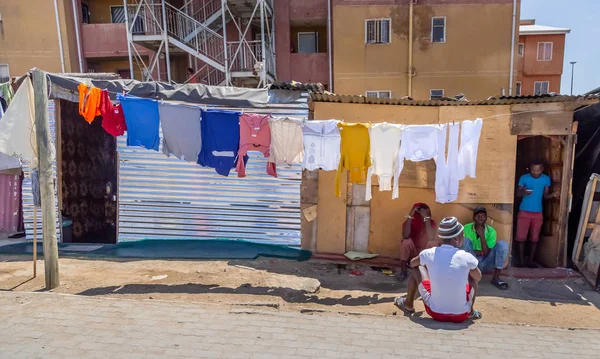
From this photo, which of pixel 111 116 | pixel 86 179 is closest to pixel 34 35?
pixel 86 179

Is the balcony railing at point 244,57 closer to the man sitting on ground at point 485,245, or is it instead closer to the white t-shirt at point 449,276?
the man sitting on ground at point 485,245

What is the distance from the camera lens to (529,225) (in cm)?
695

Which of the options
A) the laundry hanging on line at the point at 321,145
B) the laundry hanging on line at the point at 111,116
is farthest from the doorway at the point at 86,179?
the laundry hanging on line at the point at 321,145

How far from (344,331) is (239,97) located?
4556 millimetres

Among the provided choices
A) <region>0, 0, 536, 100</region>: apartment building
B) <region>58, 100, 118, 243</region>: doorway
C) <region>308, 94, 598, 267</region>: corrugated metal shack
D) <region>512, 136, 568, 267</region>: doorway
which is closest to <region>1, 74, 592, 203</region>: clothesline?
<region>308, 94, 598, 267</region>: corrugated metal shack

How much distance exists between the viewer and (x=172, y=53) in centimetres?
1619

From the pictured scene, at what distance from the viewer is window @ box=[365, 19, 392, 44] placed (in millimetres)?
15633

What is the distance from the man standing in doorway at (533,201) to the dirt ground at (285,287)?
0.95 meters

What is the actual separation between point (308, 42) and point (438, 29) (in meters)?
5.98

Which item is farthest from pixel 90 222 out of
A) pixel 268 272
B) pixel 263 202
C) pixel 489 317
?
pixel 489 317

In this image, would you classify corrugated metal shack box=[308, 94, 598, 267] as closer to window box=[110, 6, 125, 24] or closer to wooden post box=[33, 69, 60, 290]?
wooden post box=[33, 69, 60, 290]

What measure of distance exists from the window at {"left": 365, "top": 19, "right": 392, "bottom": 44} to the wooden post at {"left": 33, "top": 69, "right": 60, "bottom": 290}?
13.3 m

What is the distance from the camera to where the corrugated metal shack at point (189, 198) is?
7246 millimetres

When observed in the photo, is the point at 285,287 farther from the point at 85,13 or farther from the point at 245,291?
the point at 85,13
